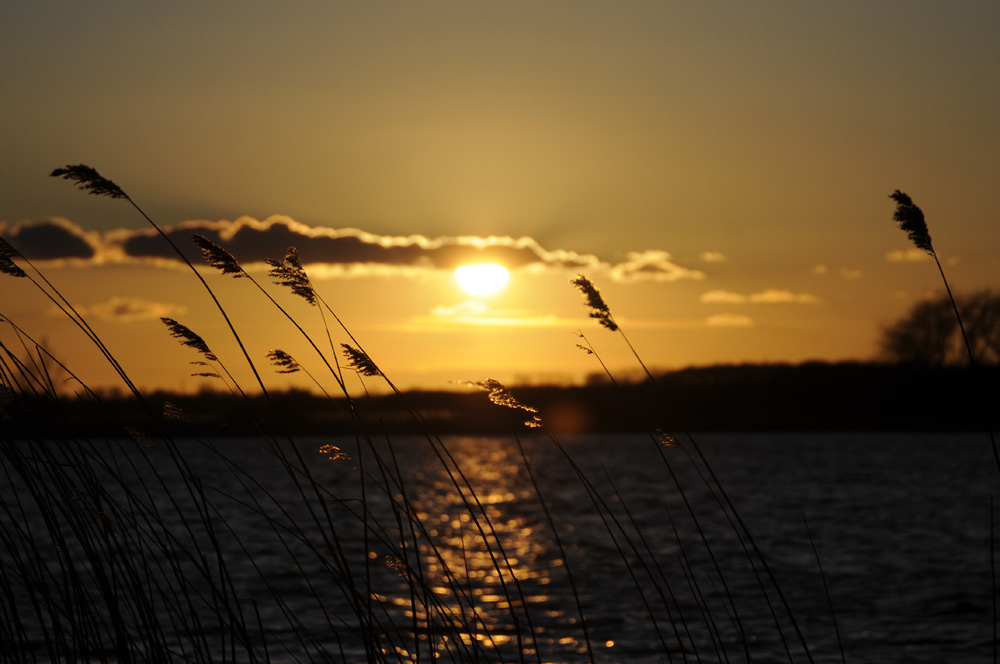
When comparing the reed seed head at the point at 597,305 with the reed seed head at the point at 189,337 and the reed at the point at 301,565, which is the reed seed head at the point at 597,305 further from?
the reed seed head at the point at 189,337

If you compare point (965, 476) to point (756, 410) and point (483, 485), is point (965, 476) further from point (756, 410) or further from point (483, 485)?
point (756, 410)

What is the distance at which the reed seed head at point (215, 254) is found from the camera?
2859 millimetres

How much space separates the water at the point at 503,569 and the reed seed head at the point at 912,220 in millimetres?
952

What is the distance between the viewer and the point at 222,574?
296 cm

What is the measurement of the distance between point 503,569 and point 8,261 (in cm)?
1656

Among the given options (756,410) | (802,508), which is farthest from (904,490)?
(756,410)

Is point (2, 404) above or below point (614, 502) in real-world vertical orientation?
above

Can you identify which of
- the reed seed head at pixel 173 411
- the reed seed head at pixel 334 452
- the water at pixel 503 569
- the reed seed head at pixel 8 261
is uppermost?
the reed seed head at pixel 8 261

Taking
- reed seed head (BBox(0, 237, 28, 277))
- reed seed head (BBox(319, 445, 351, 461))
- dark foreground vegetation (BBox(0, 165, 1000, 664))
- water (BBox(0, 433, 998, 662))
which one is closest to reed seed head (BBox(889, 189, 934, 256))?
dark foreground vegetation (BBox(0, 165, 1000, 664))

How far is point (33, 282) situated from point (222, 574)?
114cm

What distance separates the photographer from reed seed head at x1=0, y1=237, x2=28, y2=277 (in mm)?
2891

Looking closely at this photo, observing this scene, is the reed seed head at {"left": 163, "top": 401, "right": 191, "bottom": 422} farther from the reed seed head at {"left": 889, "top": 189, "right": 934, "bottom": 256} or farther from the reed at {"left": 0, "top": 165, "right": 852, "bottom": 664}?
the reed seed head at {"left": 889, "top": 189, "right": 934, "bottom": 256}

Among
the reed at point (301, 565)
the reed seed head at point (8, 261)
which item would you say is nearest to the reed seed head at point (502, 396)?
the reed at point (301, 565)

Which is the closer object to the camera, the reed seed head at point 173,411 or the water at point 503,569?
the reed seed head at point 173,411
